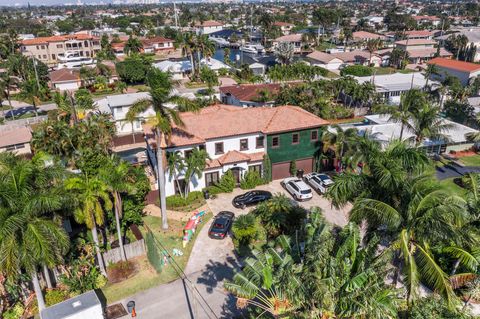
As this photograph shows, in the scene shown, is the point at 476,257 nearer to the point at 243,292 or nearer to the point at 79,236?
the point at 243,292

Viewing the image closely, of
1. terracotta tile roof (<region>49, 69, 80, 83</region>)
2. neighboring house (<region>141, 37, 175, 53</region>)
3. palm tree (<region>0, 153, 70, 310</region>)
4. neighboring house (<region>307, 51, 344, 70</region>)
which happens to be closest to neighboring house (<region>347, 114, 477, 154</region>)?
palm tree (<region>0, 153, 70, 310</region>)

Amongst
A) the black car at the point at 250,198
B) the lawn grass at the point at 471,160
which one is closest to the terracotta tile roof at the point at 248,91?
the black car at the point at 250,198

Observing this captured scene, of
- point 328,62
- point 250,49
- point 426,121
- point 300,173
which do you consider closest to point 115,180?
point 300,173

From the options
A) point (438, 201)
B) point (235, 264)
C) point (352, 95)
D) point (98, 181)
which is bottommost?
point (235, 264)

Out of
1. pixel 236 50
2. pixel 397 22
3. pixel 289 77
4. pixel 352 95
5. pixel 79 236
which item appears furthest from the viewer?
pixel 397 22

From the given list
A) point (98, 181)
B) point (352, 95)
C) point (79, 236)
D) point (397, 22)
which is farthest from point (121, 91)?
point (397, 22)

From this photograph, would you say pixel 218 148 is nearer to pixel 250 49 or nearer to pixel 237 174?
pixel 237 174

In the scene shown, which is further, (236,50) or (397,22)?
(397,22)

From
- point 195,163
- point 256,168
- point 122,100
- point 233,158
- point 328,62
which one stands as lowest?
point 256,168
